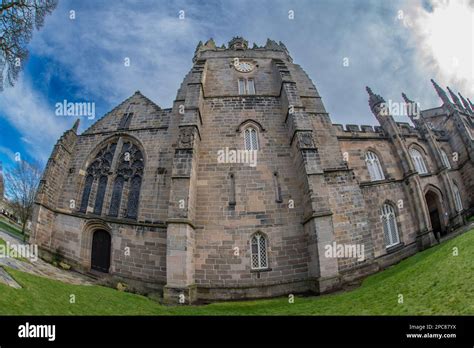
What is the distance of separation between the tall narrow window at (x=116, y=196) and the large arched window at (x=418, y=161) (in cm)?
2326

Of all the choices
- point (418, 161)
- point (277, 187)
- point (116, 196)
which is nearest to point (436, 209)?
point (418, 161)

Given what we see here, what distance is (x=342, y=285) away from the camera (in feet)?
31.6

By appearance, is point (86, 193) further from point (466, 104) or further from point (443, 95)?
point (466, 104)

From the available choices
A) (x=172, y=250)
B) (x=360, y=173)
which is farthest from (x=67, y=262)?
(x=360, y=173)

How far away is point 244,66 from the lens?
17062mm

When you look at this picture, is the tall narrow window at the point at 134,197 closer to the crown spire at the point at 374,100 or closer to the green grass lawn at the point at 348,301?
the green grass lawn at the point at 348,301

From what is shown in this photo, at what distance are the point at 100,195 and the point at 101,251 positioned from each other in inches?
138

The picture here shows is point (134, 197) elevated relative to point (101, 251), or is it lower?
elevated

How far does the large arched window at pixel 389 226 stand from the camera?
1450 centimetres

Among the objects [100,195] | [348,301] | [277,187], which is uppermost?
[100,195]

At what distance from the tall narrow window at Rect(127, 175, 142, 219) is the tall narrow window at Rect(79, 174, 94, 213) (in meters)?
3.01

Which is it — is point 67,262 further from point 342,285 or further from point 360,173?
point 360,173

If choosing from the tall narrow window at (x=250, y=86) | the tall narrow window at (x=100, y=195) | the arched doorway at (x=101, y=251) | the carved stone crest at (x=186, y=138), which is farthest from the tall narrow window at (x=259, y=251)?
the tall narrow window at (x=250, y=86)
